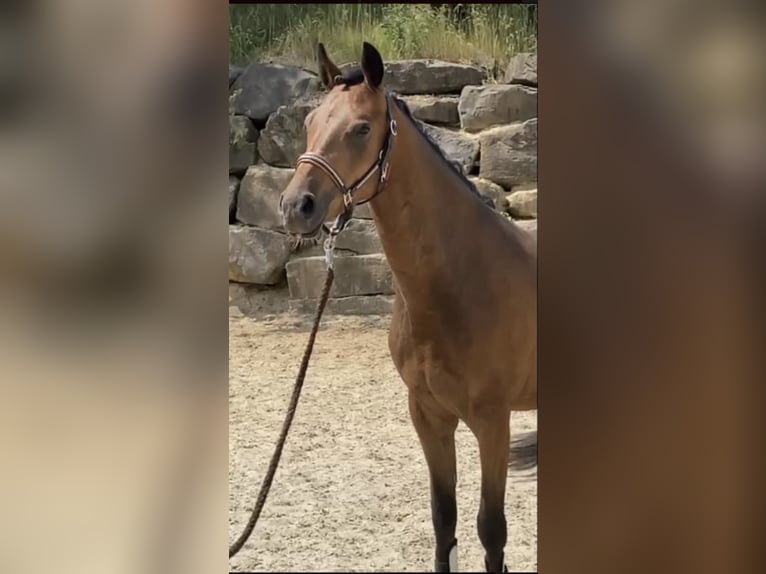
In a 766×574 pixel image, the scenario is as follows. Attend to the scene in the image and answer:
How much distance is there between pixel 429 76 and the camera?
2.16 metres

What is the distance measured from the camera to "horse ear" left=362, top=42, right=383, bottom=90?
205 centimetres

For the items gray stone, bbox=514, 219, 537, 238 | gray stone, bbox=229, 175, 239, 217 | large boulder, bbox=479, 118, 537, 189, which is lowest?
gray stone, bbox=514, 219, 537, 238

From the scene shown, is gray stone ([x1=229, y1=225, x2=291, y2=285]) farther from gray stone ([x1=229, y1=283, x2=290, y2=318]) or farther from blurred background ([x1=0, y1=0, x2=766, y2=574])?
blurred background ([x1=0, y1=0, x2=766, y2=574])

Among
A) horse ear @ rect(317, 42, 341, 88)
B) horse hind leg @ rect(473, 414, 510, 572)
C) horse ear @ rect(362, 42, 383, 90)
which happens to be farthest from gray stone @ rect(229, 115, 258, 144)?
horse hind leg @ rect(473, 414, 510, 572)

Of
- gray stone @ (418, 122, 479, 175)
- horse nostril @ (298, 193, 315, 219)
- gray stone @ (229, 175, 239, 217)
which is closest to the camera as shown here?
horse nostril @ (298, 193, 315, 219)

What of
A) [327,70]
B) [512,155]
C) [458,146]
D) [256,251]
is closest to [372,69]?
[327,70]

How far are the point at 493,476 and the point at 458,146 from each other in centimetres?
94

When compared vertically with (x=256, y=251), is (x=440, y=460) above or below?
below
